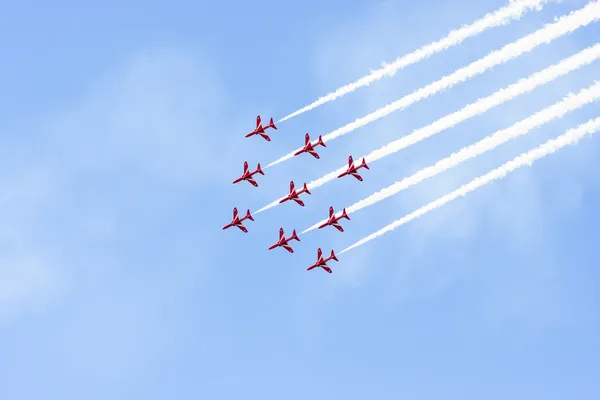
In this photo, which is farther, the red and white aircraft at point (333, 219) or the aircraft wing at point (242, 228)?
the aircraft wing at point (242, 228)

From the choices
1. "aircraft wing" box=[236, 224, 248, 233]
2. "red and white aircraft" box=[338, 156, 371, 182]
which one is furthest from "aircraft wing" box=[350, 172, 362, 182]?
"aircraft wing" box=[236, 224, 248, 233]

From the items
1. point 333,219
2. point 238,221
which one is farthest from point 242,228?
point 333,219

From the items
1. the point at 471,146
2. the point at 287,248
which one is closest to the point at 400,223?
the point at 471,146

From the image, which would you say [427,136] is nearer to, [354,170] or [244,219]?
[354,170]

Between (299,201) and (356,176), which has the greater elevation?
(299,201)

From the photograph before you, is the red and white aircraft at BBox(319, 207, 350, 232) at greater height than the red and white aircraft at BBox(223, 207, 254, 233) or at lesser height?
lesser

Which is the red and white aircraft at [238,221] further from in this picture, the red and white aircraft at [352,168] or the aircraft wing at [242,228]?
the red and white aircraft at [352,168]

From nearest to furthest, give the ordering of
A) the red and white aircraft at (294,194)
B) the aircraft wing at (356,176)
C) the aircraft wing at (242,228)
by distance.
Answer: the aircraft wing at (356,176), the red and white aircraft at (294,194), the aircraft wing at (242,228)

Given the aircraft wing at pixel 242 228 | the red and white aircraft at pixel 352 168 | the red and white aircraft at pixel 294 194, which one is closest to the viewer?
the red and white aircraft at pixel 352 168

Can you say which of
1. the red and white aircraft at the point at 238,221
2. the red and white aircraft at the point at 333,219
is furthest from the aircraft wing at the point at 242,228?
the red and white aircraft at the point at 333,219

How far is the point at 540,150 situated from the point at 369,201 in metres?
15.4

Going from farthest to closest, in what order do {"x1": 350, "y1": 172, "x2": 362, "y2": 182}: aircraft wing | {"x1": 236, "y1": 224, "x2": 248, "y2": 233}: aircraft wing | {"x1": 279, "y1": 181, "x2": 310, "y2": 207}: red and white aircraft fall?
{"x1": 236, "y1": 224, "x2": 248, "y2": 233}: aircraft wing
{"x1": 279, "y1": 181, "x2": 310, "y2": 207}: red and white aircraft
{"x1": 350, "y1": 172, "x2": 362, "y2": 182}: aircraft wing

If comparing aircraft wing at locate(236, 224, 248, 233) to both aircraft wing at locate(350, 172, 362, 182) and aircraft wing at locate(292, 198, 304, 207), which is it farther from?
aircraft wing at locate(350, 172, 362, 182)

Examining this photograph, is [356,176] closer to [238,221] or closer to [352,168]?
[352,168]
